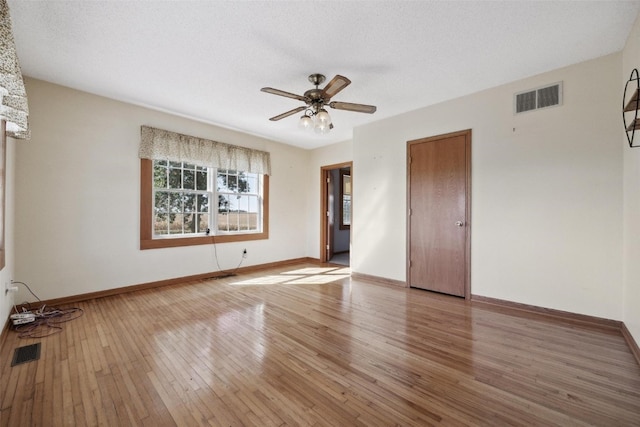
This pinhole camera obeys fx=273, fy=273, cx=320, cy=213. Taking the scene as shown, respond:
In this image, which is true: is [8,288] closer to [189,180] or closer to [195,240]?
[195,240]

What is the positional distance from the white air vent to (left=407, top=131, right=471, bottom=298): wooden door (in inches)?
23.9

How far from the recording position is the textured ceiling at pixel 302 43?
7.07ft

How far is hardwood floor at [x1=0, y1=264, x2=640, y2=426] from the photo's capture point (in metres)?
1.57

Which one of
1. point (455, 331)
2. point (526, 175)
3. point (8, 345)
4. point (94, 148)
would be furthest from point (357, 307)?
point (94, 148)

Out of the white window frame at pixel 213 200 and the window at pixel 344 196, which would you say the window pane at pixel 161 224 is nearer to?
the white window frame at pixel 213 200

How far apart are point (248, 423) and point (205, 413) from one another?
0.90ft

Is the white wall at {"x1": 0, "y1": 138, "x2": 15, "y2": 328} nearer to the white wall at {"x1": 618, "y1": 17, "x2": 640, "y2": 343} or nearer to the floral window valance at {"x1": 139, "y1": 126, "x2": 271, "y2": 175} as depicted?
the floral window valance at {"x1": 139, "y1": 126, "x2": 271, "y2": 175}

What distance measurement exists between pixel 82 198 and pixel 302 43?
134 inches

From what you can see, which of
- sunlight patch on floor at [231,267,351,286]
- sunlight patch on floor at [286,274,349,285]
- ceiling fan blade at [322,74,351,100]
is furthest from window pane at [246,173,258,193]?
ceiling fan blade at [322,74,351,100]

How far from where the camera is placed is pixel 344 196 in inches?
308

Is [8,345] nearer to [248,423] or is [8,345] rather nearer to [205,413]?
[205,413]

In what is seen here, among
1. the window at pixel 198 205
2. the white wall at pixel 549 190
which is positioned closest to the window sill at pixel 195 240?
the window at pixel 198 205

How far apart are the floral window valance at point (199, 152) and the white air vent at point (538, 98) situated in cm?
423

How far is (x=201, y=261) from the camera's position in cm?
473
